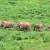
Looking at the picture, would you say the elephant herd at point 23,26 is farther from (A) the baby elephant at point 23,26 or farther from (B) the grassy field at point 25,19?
(B) the grassy field at point 25,19

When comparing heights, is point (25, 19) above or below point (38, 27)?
above

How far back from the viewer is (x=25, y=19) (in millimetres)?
18250

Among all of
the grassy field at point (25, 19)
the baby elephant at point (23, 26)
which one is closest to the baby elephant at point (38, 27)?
the grassy field at point (25, 19)

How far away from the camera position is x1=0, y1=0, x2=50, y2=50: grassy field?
42.5ft

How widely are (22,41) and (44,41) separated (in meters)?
0.89

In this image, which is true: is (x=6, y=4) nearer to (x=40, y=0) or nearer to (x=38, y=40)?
(x=40, y=0)

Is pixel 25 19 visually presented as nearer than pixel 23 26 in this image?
No

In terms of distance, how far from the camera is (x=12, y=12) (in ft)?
65.8

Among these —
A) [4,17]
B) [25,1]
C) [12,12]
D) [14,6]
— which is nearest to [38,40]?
[4,17]

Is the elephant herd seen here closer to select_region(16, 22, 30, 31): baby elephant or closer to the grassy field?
select_region(16, 22, 30, 31): baby elephant

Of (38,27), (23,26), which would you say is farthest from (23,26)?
(38,27)

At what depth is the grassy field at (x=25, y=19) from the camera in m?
13.0

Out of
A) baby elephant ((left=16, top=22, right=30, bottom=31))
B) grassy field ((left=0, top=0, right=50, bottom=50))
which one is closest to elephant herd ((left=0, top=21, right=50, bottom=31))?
baby elephant ((left=16, top=22, right=30, bottom=31))

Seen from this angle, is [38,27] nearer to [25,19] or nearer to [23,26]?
[23,26]
